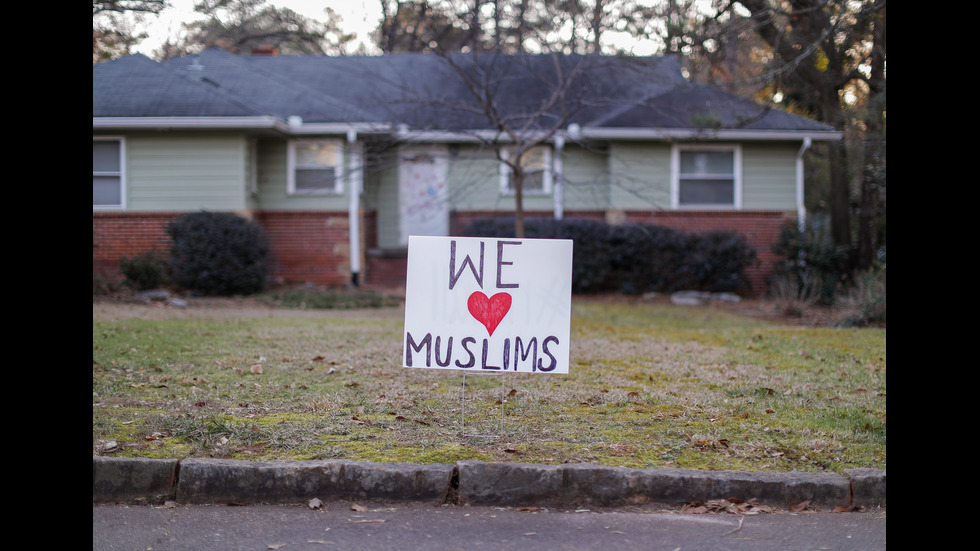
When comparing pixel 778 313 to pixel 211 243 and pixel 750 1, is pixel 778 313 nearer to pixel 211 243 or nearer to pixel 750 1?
pixel 750 1

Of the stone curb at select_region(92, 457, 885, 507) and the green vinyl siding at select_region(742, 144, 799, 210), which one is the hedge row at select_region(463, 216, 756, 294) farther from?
the stone curb at select_region(92, 457, 885, 507)

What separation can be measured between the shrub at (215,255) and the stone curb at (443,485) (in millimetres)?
11095

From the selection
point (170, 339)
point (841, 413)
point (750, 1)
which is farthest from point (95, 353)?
point (750, 1)

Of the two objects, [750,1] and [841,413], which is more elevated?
[750,1]

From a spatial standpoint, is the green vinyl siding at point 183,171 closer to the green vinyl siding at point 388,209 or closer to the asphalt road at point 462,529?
the green vinyl siding at point 388,209

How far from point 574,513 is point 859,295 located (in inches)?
425

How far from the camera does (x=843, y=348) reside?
30.7 feet

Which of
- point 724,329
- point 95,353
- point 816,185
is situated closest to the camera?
point 95,353

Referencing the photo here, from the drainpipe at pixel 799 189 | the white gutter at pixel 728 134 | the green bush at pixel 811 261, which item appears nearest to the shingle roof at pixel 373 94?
the white gutter at pixel 728 134

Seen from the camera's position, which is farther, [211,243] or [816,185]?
[816,185]

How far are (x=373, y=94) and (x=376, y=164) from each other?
4.52ft

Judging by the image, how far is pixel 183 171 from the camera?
16.7 m

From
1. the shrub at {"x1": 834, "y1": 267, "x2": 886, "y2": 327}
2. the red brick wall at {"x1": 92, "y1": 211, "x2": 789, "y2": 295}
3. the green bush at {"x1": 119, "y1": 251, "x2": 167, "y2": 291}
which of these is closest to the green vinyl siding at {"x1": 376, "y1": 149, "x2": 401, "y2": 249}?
the red brick wall at {"x1": 92, "y1": 211, "x2": 789, "y2": 295}

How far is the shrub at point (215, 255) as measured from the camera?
15.1 m
